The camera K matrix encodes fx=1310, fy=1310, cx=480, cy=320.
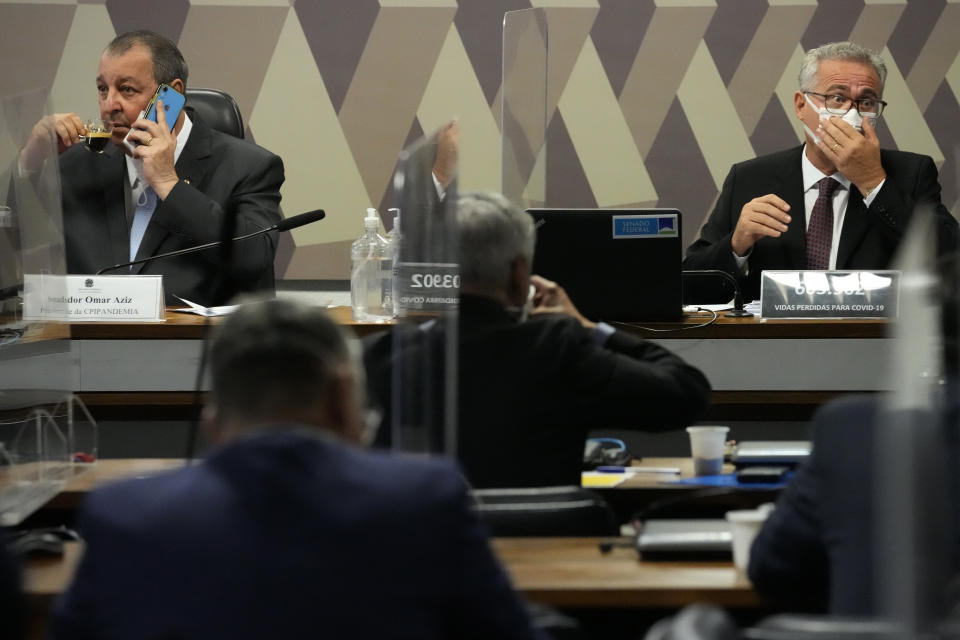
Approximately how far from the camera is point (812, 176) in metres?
3.59

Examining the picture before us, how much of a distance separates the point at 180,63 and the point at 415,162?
7.51 feet

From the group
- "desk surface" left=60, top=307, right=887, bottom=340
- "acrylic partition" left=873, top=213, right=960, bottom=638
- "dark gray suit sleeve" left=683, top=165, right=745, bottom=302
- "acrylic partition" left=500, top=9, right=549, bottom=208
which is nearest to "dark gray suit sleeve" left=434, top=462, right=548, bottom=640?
"acrylic partition" left=873, top=213, right=960, bottom=638

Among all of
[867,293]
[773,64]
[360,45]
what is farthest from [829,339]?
[360,45]

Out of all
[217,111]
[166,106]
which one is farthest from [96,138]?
[217,111]

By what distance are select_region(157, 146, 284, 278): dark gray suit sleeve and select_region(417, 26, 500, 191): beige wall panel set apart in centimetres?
85

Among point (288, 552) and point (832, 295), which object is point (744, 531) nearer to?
point (288, 552)

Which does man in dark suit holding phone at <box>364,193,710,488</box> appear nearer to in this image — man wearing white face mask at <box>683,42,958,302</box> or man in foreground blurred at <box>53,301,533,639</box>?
man in foreground blurred at <box>53,301,533,639</box>

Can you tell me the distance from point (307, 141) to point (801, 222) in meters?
1.77

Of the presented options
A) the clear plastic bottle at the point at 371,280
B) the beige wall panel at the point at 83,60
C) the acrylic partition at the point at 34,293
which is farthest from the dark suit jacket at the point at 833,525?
the beige wall panel at the point at 83,60

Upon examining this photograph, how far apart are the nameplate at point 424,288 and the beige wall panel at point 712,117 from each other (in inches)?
115

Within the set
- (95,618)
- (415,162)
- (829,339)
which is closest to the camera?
(95,618)

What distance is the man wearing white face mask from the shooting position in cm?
336

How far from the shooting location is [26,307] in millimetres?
2244

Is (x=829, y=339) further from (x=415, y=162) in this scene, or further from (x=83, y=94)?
(x=83, y=94)
